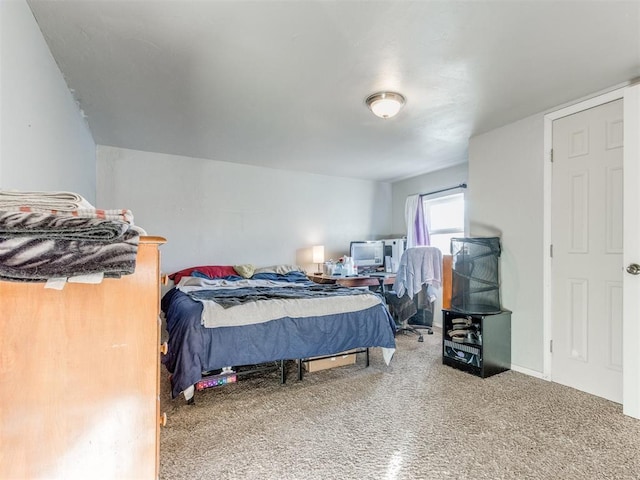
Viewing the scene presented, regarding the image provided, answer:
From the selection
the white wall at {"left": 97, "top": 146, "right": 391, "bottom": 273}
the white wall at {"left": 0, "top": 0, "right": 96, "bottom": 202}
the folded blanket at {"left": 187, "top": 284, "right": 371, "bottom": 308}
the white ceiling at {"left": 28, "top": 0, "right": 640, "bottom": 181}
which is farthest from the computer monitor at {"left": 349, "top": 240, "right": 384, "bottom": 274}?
the white wall at {"left": 0, "top": 0, "right": 96, "bottom": 202}

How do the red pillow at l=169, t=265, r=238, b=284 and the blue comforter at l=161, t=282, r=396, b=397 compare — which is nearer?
the blue comforter at l=161, t=282, r=396, b=397

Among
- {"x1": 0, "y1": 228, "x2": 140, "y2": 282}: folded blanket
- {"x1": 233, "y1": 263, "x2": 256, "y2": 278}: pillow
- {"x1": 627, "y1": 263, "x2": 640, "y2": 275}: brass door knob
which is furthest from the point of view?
{"x1": 233, "y1": 263, "x2": 256, "y2": 278}: pillow

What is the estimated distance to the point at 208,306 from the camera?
2.31 metres

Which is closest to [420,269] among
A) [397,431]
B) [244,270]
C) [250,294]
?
[250,294]

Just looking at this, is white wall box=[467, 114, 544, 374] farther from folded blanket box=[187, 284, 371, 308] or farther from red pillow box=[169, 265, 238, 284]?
red pillow box=[169, 265, 238, 284]

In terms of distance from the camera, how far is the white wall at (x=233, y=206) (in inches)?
157

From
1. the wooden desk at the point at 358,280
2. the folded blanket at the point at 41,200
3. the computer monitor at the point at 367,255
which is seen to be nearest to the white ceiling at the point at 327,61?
the folded blanket at the point at 41,200

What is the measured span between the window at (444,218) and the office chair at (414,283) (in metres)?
0.85

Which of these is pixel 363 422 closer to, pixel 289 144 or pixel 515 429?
pixel 515 429

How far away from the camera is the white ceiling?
5.41ft

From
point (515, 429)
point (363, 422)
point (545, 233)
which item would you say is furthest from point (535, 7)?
point (363, 422)

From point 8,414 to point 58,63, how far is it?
2.14 m

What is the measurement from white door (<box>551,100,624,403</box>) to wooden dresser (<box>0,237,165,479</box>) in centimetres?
294

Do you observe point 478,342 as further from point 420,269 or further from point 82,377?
point 82,377
